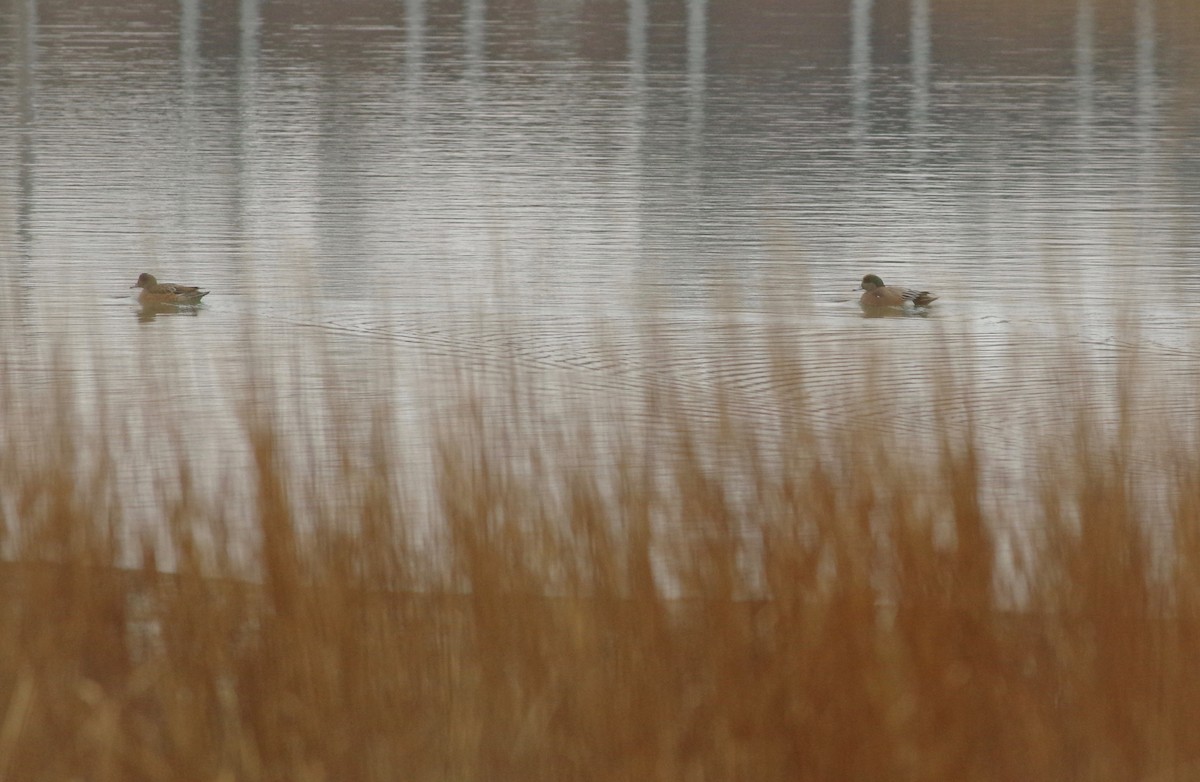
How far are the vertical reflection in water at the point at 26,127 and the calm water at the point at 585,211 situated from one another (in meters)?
0.05

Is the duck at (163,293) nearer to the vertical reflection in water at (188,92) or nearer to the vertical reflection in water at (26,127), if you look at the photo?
the vertical reflection in water at (26,127)

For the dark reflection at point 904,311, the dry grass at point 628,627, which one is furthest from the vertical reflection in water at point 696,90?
the dry grass at point 628,627

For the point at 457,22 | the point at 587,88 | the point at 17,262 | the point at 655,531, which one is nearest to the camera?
the point at 655,531

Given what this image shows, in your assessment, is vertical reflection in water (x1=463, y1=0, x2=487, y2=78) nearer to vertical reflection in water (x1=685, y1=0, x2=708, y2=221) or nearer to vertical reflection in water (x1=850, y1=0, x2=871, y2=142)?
vertical reflection in water (x1=685, y1=0, x2=708, y2=221)

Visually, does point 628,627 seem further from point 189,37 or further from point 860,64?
point 189,37

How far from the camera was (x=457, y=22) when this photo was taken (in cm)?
3272

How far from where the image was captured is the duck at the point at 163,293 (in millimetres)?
8656

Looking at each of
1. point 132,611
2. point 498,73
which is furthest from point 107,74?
point 132,611

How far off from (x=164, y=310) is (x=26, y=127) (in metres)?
8.80

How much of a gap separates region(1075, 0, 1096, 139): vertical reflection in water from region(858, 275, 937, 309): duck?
7.08 metres

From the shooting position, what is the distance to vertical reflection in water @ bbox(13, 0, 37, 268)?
11.1 meters

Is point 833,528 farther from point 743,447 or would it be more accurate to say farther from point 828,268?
point 828,268

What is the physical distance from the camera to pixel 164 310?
27.0 ft

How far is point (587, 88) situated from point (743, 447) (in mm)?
17108
